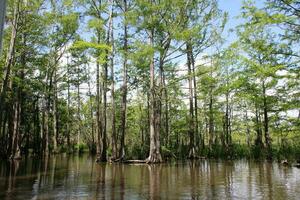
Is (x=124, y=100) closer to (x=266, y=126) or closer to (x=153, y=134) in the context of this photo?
(x=153, y=134)

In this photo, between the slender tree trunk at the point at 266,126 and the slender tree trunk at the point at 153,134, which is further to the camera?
the slender tree trunk at the point at 266,126

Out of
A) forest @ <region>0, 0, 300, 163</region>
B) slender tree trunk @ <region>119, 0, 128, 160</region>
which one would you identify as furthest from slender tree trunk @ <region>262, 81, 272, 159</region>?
slender tree trunk @ <region>119, 0, 128, 160</region>

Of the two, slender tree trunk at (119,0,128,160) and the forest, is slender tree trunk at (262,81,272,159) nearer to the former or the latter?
the forest

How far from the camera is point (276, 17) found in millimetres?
12148

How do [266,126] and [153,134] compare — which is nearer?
[153,134]

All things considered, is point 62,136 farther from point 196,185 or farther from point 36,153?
point 196,185

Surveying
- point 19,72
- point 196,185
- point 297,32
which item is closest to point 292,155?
point 297,32

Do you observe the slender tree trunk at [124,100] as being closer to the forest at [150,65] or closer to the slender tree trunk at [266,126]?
the forest at [150,65]

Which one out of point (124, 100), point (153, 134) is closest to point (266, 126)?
point (153, 134)

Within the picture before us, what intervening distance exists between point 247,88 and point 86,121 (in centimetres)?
2578

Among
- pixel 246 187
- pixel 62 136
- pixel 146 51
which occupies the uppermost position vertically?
pixel 146 51

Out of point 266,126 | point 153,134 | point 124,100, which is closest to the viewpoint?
point 153,134

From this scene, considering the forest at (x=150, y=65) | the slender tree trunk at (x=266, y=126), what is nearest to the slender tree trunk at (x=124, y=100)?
the forest at (x=150, y=65)

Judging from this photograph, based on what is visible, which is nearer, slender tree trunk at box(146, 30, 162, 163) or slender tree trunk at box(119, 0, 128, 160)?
slender tree trunk at box(146, 30, 162, 163)
